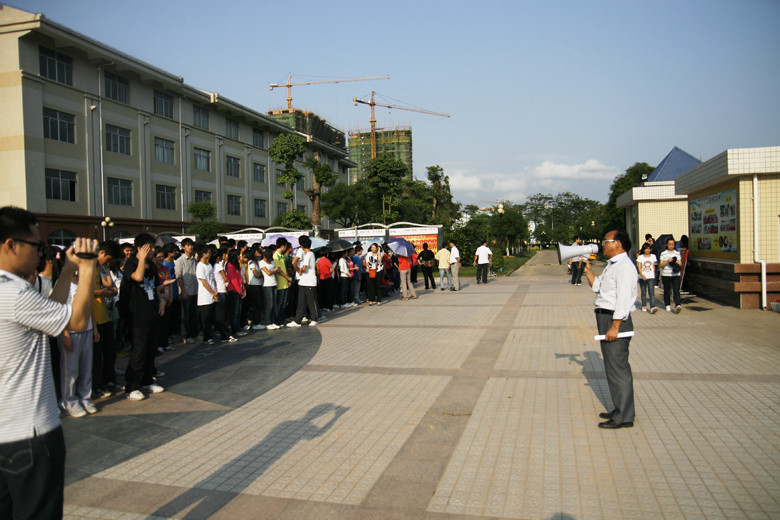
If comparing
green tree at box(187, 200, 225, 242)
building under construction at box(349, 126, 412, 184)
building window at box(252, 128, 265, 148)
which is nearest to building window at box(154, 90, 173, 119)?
green tree at box(187, 200, 225, 242)

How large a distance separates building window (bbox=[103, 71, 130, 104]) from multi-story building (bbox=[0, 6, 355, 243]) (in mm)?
60

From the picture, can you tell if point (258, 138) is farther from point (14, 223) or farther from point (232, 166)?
point (14, 223)

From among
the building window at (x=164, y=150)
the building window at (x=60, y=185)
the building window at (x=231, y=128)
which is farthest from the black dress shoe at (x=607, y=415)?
the building window at (x=231, y=128)

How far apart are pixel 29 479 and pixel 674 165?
33.5 m

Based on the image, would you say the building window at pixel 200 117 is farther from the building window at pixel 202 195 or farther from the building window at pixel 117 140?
the building window at pixel 117 140

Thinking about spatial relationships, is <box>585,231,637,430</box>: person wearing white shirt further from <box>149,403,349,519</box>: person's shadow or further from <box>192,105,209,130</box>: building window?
<box>192,105,209,130</box>: building window

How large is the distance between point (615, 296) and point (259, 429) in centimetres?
376

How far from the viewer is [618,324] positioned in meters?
5.20

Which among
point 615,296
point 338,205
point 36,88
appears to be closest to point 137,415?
point 615,296

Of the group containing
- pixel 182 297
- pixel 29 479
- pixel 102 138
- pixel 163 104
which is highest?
pixel 163 104

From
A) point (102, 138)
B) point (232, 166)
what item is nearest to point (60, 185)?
point (102, 138)

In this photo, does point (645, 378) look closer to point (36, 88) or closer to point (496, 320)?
point (496, 320)

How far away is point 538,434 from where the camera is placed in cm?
512

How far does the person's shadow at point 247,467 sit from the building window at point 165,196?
109ft
